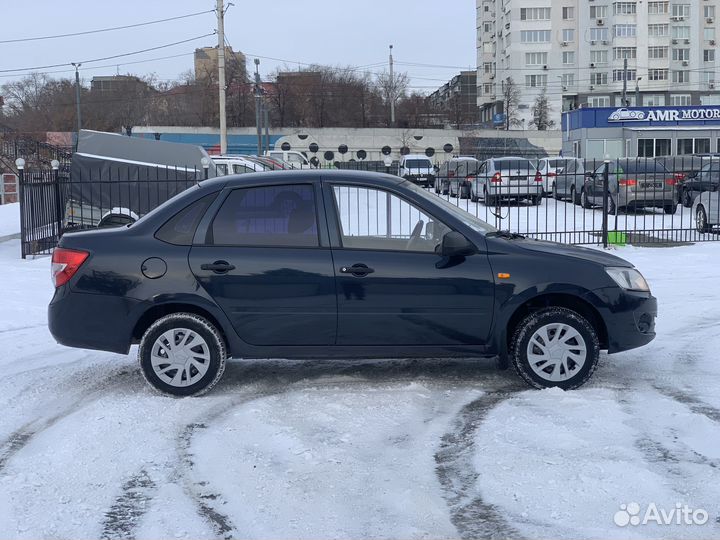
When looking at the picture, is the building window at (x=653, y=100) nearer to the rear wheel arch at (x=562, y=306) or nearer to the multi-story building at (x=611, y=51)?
the multi-story building at (x=611, y=51)

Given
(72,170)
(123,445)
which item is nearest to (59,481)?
(123,445)

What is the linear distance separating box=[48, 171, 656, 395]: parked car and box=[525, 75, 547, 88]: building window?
93.2 metres

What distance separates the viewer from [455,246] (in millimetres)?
6941

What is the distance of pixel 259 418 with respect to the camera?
654cm

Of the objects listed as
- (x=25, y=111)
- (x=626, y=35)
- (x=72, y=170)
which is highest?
(x=626, y=35)

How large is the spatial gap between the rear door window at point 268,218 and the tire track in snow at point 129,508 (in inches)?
86.2

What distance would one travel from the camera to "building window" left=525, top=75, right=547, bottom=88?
97.1m

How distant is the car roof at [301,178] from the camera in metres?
7.25

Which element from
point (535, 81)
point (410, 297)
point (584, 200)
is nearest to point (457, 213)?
point (410, 297)

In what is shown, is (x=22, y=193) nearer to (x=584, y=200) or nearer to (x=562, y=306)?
(x=562, y=306)

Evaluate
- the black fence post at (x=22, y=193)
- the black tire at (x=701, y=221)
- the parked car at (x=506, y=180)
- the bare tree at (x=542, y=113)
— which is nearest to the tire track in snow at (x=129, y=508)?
the black fence post at (x=22, y=193)

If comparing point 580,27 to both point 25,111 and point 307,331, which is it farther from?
point 307,331

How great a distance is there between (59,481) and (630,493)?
3.09 m

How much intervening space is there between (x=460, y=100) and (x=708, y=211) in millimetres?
106269
